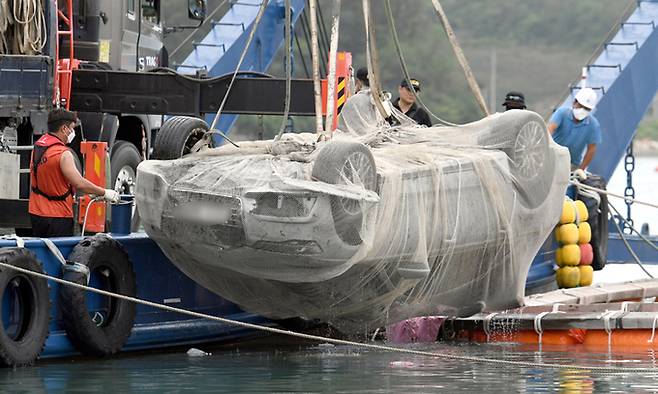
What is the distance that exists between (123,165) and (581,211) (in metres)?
4.66

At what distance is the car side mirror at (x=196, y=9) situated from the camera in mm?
16781

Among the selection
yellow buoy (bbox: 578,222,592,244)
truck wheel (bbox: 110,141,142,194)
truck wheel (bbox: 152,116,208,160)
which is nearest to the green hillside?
yellow buoy (bbox: 578,222,592,244)

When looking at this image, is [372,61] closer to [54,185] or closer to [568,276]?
[54,185]

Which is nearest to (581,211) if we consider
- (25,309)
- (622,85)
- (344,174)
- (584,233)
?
(584,233)

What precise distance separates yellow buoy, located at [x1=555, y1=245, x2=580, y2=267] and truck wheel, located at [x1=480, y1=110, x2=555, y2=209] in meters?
3.77

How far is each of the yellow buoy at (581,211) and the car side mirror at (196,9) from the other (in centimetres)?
430

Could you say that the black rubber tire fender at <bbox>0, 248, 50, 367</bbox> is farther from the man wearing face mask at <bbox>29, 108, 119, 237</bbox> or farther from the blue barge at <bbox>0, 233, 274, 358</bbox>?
the man wearing face mask at <bbox>29, 108, 119, 237</bbox>

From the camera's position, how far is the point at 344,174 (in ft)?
34.8

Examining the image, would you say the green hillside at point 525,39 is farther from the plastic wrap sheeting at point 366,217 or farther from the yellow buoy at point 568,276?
the plastic wrap sheeting at point 366,217

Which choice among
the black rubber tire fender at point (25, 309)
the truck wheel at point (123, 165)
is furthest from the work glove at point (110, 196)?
the truck wheel at point (123, 165)

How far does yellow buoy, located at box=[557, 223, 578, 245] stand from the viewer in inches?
650

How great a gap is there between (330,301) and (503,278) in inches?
75.0

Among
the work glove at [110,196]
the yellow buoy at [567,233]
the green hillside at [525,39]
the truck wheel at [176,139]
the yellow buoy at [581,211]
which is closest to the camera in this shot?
the truck wheel at [176,139]

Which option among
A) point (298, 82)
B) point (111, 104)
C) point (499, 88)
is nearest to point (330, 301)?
point (298, 82)
